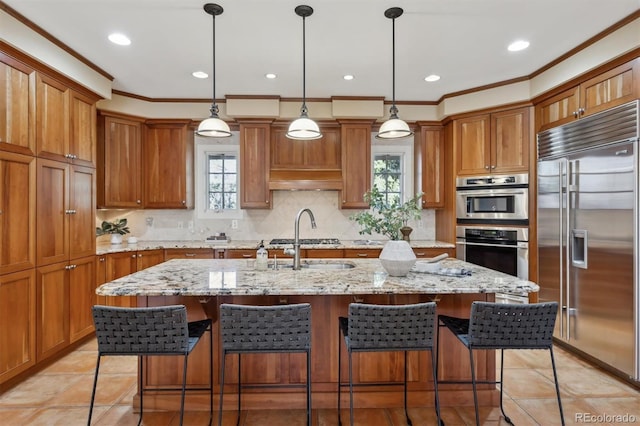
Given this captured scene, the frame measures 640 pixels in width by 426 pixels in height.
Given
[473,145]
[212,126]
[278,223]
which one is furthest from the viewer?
[278,223]

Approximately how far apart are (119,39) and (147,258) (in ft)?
7.81

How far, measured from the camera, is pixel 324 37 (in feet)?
9.53

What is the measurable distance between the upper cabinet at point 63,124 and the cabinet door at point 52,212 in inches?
4.8

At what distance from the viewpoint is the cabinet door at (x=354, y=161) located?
178 inches

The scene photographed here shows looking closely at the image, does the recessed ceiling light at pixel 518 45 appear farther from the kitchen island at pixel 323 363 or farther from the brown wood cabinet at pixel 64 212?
the brown wood cabinet at pixel 64 212

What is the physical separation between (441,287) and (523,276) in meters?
2.33

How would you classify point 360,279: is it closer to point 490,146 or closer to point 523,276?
point 523,276

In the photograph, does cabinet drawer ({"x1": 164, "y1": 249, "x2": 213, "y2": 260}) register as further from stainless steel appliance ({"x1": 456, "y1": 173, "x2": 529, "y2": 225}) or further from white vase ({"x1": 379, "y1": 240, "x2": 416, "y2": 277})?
stainless steel appliance ({"x1": 456, "y1": 173, "x2": 529, "y2": 225})

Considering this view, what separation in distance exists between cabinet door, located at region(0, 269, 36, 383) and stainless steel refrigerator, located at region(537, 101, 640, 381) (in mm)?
4553

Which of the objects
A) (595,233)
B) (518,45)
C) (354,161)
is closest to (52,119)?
(354,161)

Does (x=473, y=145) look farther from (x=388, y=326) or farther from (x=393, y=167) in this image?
(x=388, y=326)

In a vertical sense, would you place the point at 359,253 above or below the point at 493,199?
below

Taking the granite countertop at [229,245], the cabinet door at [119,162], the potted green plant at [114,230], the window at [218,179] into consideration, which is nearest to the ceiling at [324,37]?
the cabinet door at [119,162]

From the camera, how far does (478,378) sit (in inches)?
91.5
